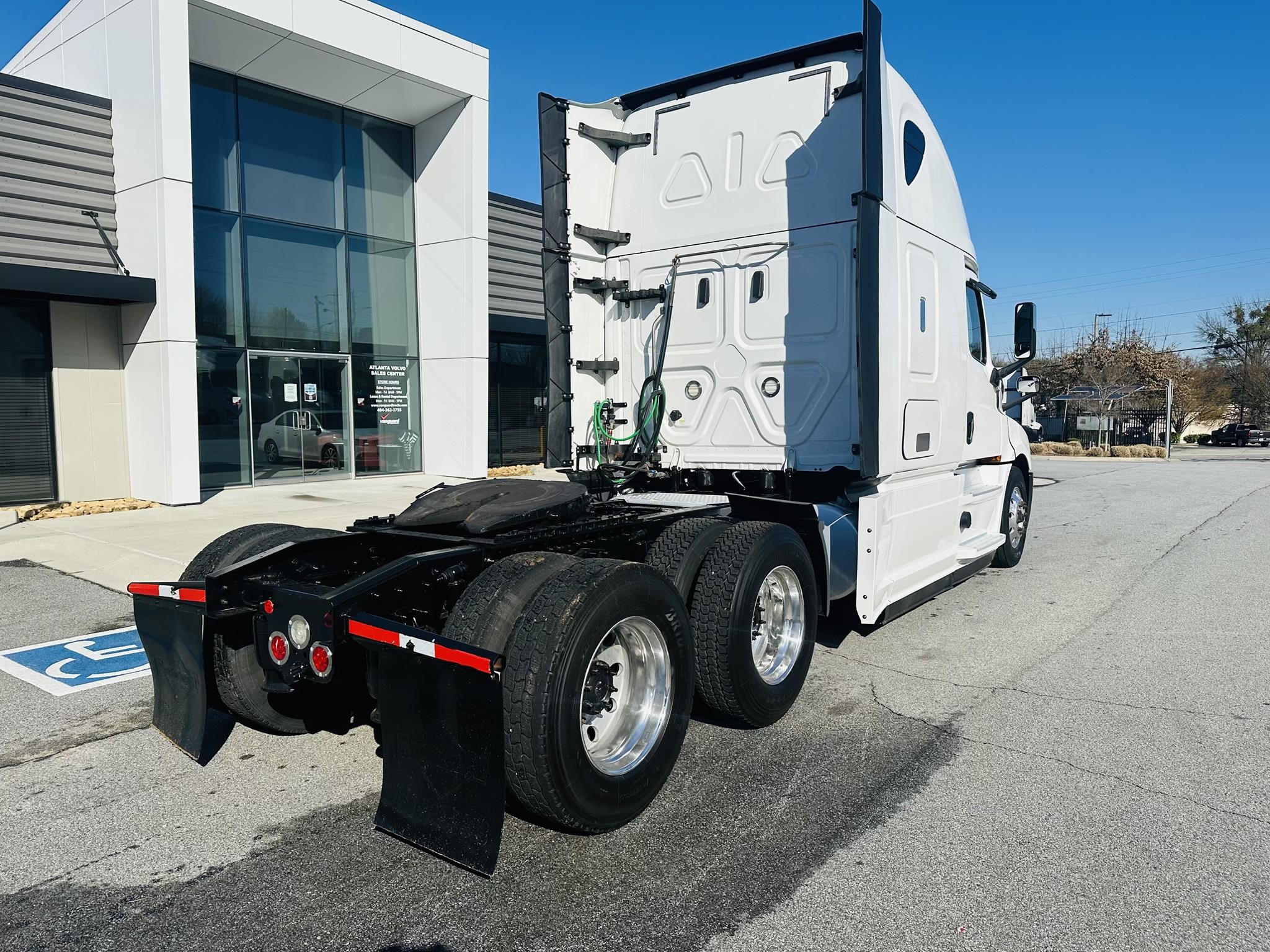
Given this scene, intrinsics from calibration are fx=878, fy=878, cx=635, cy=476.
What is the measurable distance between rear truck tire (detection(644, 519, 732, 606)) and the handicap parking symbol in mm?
2951

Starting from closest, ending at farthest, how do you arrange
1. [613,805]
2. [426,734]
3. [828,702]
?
[426,734] → [613,805] → [828,702]

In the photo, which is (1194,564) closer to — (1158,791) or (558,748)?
(1158,791)

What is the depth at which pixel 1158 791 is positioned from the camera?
3.64 metres

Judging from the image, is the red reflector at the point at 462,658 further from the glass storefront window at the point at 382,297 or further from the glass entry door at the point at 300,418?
the glass storefront window at the point at 382,297

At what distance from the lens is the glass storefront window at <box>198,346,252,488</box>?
46.1 ft

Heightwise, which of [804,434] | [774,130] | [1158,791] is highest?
[774,130]

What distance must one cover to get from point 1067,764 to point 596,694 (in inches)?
86.9

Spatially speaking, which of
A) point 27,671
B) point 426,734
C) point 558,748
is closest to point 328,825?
point 426,734

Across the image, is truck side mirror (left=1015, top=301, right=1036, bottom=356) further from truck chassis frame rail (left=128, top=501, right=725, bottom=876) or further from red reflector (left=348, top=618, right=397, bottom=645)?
red reflector (left=348, top=618, right=397, bottom=645)

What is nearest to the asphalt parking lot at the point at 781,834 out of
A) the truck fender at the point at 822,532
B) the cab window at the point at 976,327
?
the truck fender at the point at 822,532

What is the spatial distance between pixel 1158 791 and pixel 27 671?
19.8 feet

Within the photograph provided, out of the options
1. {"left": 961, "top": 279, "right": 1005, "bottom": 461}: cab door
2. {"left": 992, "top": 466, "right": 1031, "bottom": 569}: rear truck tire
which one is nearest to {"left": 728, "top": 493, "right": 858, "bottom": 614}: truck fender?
{"left": 961, "top": 279, "right": 1005, "bottom": 461}: cab door

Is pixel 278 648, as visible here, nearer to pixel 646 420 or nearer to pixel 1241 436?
pixel 646 420

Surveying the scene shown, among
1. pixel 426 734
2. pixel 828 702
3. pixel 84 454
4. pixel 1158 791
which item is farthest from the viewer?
pixel 84 454
